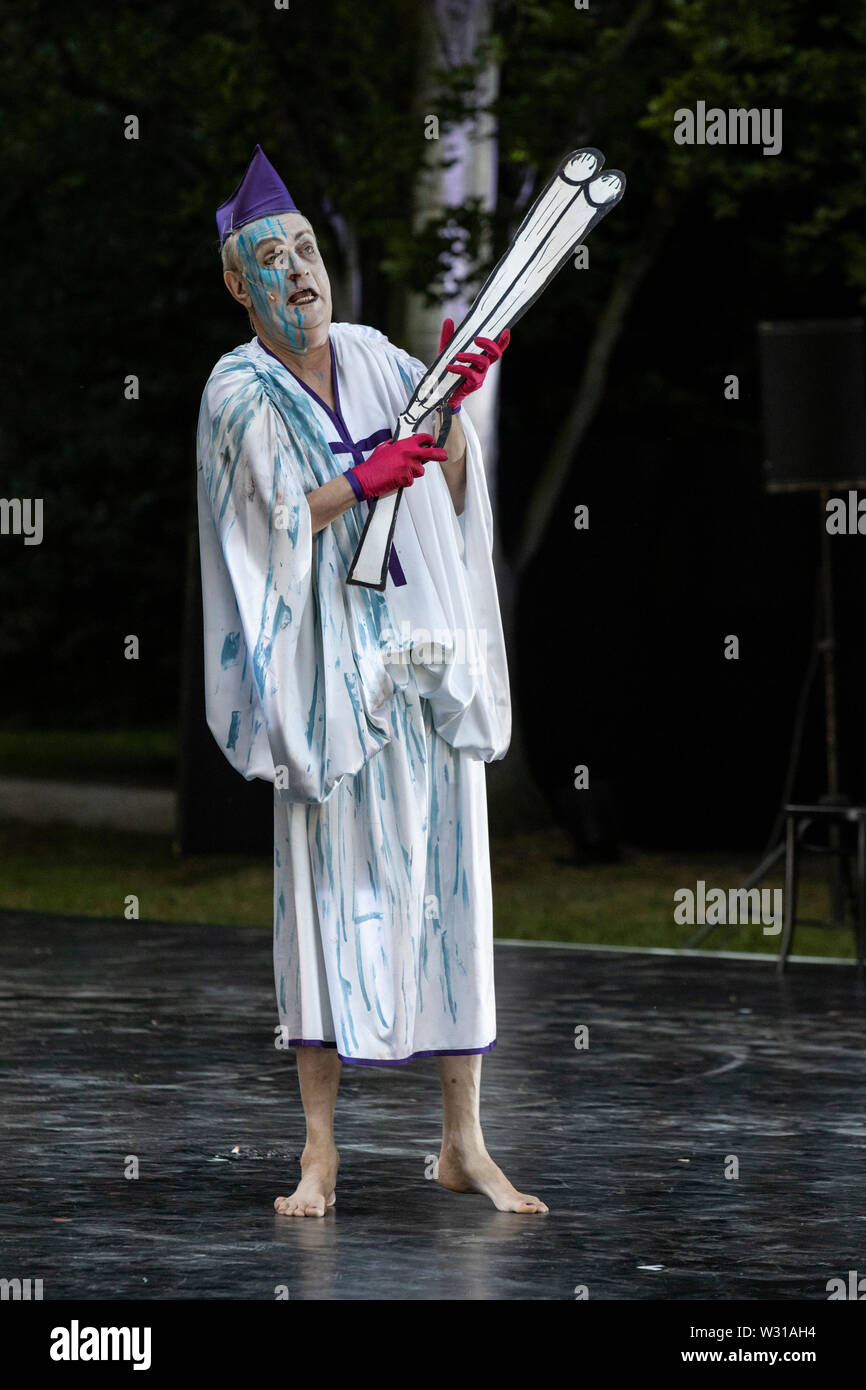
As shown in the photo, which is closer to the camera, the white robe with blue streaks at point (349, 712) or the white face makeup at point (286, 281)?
the white robe with blue streaks at point (349, 712)

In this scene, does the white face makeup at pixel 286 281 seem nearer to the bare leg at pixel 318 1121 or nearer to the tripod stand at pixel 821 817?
the bare leg at pixel 318 1121

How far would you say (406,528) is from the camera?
4.26 meters

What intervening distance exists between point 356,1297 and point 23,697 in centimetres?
2130

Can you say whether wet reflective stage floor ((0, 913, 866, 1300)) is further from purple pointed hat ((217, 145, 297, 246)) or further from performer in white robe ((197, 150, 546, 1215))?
purple pointed hat ((217, 145, 297, 246))

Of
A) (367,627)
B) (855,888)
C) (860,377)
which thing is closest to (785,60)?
(860,377)

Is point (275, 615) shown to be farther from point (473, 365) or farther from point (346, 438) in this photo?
point (473, 365)

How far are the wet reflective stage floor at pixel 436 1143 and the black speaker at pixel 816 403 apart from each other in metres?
1.91

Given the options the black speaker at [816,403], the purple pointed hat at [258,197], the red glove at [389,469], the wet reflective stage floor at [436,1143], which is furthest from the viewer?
the black speaker at [816,403]

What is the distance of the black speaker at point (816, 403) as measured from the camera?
8.36m

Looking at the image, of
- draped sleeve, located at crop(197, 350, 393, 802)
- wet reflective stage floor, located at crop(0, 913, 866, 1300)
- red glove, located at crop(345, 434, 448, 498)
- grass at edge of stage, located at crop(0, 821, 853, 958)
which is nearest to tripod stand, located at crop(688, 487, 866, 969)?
wet reflective stage floor, located at crop(0, 913, 866, 1300)

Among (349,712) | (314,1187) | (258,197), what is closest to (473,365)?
(258,197)

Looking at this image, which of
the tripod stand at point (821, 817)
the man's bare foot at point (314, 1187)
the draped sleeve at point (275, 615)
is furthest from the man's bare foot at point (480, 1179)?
the tripod stand at point (821, 817)

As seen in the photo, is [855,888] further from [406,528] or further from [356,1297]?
[356,1297]

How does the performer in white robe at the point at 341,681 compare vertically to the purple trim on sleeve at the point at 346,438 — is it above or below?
below
